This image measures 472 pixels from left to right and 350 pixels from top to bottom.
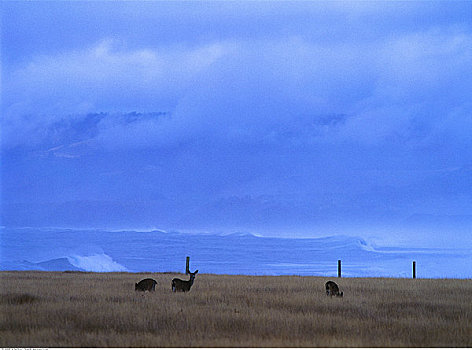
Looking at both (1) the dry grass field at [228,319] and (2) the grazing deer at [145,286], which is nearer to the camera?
(1) the dry grass field at [228,319]

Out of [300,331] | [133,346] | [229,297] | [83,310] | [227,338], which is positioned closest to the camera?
[133,346]

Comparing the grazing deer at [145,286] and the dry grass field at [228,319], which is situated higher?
the grazing deer at [145,286]

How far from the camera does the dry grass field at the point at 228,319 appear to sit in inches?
439

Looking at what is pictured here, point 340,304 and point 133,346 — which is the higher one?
point 340,304

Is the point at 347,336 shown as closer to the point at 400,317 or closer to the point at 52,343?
the point at 400,317

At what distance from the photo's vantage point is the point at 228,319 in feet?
44.9

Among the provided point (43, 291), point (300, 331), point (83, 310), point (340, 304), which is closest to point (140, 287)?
point (43, 291)

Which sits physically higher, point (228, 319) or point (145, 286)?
point (145, 286)

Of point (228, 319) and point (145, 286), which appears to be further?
point (145, 286)

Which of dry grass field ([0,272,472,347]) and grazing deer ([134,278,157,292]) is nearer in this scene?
dry grass field ([0,272,472,347])

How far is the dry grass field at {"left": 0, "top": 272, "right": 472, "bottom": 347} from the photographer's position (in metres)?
11.1

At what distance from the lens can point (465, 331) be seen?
41.5ft

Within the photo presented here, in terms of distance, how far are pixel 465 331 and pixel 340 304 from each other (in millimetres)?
5281

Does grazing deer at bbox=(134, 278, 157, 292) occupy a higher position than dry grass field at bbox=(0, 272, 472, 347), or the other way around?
grazing deer at bbox=(134, 278, 157, 292)
